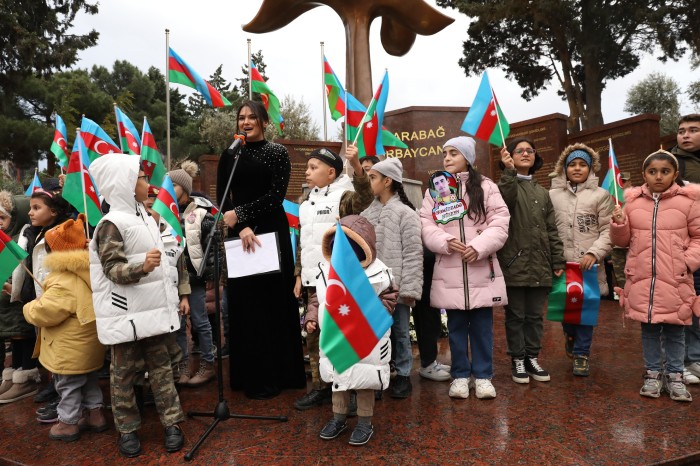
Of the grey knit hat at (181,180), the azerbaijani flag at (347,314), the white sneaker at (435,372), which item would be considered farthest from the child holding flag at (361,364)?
the grey knit hat at (181,180)

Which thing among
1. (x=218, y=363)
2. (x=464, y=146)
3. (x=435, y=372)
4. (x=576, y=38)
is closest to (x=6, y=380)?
(x=218, y=363)

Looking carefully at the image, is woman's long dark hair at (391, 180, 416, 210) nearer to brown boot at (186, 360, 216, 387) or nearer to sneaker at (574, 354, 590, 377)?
sneaker at (574, 354, 590, 377)

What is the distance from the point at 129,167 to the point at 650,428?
3.58 metres

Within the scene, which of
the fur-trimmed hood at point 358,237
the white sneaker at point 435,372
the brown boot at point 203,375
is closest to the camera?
the fur-trimmed hood at point 358,237

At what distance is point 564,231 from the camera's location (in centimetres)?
420

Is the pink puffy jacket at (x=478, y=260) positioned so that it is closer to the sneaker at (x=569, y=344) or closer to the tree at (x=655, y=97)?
the sneaker at (x=569, y=344)

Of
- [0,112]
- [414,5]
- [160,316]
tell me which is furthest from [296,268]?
[0,112]

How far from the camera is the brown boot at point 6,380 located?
431 cm

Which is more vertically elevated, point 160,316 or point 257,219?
point 257,219

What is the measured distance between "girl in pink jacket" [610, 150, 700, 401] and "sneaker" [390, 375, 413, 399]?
1.69 m

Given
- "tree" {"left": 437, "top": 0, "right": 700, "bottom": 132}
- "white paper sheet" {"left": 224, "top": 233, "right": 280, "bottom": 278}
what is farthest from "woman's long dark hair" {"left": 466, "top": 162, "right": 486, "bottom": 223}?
"tree" {"left": 437, "top": 0, "right": 700, "bottom": 132}

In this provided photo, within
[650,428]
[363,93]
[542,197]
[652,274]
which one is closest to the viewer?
[650,428]

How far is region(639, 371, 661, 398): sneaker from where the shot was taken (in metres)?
3.61

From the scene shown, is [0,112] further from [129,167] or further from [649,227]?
[649,227]
